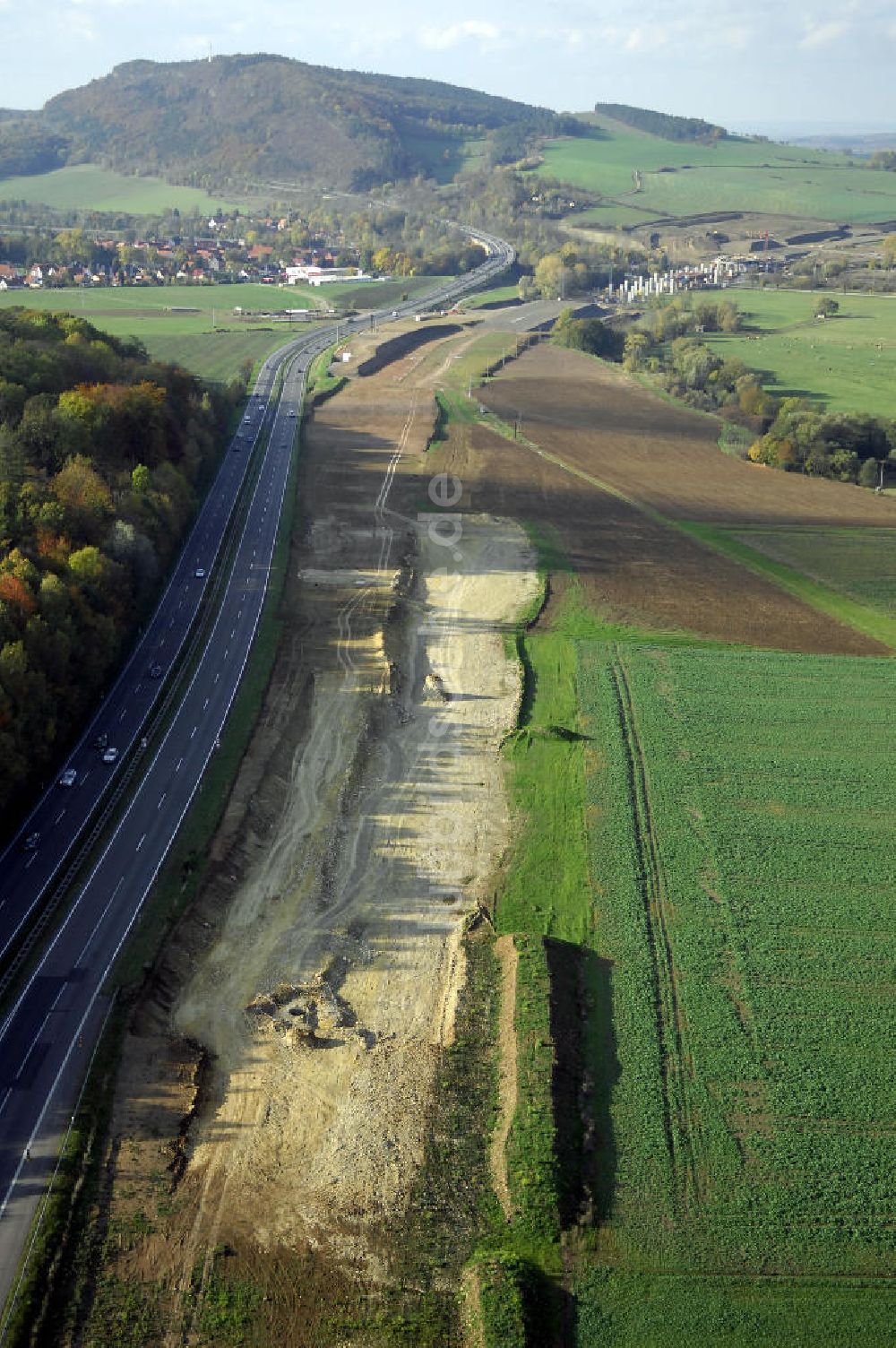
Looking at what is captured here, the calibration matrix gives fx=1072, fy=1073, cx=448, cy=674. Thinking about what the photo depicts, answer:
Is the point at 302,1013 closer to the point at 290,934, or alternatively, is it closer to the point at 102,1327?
the point at 290,934

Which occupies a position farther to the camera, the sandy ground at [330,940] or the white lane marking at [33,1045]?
the white lane marking at [33,1045]

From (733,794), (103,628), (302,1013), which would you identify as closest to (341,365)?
(103,628)

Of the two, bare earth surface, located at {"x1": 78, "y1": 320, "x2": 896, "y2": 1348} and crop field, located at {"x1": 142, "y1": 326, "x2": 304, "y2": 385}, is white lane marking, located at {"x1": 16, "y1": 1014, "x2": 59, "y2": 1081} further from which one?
crop field, located at {"x1": 142, "y1": 326, "x2": 304, "y2": 385}

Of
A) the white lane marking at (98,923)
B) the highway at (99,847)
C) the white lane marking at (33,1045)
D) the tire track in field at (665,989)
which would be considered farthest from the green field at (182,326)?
the white lane marking at (33,1045)

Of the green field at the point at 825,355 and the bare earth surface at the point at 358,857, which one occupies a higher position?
the green field at the point at 825,355

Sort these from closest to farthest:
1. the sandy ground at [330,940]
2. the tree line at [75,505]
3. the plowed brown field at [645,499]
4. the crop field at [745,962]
Result: the crop field at [745,962] → the sandy ground at [330,940] → the tree line at [75,505] → the plowed brown field at [645,499]

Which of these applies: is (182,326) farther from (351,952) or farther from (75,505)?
(351,952)

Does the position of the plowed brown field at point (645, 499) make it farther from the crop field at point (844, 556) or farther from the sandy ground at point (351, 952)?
the sandy ground at point (351, 952)

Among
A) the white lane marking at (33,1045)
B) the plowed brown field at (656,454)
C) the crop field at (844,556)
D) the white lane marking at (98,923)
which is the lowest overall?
the white lane marking at (33,1045)

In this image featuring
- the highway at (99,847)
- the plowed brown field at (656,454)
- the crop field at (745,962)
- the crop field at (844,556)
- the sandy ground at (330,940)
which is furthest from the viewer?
the plowed brown field at (656,454)
